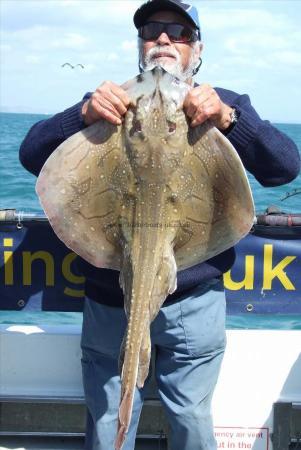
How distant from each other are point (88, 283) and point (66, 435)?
1.10 metres

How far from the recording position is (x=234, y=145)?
2654mm

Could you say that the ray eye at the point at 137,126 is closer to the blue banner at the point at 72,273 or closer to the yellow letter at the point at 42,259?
the blue banner at the point at 72,273

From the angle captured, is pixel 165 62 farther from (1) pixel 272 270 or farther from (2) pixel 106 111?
(1) pixel 272 270

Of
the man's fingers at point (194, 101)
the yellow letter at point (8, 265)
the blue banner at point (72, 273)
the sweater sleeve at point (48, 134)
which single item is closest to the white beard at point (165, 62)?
the sweater sleeve at point (48, 134)

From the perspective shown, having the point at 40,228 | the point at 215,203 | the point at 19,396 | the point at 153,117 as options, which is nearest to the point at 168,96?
the point at 153,117

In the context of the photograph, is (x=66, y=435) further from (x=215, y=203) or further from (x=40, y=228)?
(x=215, y=203)

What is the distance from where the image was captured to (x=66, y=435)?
3.54m

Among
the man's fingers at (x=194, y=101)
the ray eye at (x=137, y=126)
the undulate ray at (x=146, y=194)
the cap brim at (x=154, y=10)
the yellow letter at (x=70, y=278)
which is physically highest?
the cap brim at (x=154, y=10)

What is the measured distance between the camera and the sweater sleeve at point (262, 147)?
103 inches

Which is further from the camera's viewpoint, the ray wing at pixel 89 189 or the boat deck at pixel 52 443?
the boat deck at pixel 52 443

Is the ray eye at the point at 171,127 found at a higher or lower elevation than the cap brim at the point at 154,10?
lower

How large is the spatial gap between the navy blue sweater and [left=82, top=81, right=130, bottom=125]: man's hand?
1.15 feet

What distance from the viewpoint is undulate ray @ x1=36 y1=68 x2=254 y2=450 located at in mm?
2291

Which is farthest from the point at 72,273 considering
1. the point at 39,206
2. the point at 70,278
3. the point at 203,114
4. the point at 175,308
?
the point at 39,206
